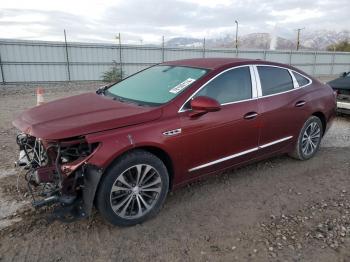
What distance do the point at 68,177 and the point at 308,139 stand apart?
3809 mm

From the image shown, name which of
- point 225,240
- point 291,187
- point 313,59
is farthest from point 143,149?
point 313,59

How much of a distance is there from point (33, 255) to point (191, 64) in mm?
2790

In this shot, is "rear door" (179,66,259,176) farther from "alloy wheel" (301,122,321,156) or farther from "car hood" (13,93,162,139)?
"alloy wheel" (301,122,321,156)

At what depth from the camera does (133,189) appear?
3.14 meters

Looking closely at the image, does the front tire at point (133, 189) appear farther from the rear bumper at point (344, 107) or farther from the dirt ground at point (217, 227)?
the rear bumper at point (344, 107)

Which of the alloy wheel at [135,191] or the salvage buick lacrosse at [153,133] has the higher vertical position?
the salvage buick lacrosse at [153,133]

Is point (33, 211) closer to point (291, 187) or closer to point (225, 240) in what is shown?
point (225, 240)

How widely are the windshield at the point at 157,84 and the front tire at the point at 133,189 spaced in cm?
74

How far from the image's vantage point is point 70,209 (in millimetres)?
2865

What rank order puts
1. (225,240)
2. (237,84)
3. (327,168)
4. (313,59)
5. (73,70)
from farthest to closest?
1. (313,59)
2. (73,70)
3. (327,168)
4. (237,84)
5. (225,240)

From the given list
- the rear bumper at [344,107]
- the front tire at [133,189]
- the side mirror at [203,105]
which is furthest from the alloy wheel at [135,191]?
the rear bumper at [344,107]

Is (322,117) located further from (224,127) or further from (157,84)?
(157,84)

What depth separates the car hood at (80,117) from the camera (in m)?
2.85

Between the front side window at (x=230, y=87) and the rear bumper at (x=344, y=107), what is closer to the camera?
the front side window at (x=230, y=87)
